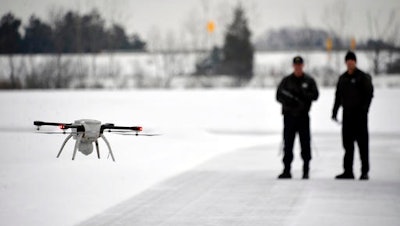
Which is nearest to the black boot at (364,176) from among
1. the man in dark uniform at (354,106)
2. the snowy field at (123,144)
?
the man in dark uniform at (354,106)

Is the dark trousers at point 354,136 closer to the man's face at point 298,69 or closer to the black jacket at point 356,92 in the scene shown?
the black jacket at point 356,92

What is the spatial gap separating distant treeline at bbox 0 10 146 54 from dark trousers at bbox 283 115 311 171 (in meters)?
6.79

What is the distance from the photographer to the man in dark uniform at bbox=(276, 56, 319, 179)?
12461 mm

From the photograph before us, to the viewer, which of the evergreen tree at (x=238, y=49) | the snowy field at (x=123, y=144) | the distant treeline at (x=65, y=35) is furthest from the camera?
the evergreen tree at (x=238, y=49)

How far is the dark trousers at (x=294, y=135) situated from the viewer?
12.6 meters

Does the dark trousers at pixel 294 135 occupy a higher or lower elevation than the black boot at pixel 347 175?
higher

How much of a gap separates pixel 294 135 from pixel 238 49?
5310cm

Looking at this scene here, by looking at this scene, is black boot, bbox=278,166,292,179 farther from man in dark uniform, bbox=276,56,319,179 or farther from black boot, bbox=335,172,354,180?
black boot, bbox=335,172,354,180

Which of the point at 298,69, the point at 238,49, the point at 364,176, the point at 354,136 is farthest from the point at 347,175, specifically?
the point at 238,49

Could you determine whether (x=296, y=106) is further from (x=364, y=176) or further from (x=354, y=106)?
(x=364, y=176)

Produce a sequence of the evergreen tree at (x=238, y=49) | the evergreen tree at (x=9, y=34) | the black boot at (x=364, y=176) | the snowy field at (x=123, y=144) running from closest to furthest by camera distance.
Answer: the snowy field at (x=123, y=144) < the black boot at (x=364, y=176) < the evergreen tree at (x=9, y=34) < the evergreen tree at (x=238, y=49)

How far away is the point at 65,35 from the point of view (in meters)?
39.6

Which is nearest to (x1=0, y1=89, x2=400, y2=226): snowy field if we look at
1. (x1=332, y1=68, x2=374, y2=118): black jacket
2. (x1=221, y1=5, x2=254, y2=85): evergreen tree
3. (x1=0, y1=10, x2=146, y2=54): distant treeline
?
(x1=332, y1=68, x2=374, y2=118): black jacket

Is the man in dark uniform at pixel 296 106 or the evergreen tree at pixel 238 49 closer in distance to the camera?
the man in dark uniform at pixel 296 106
